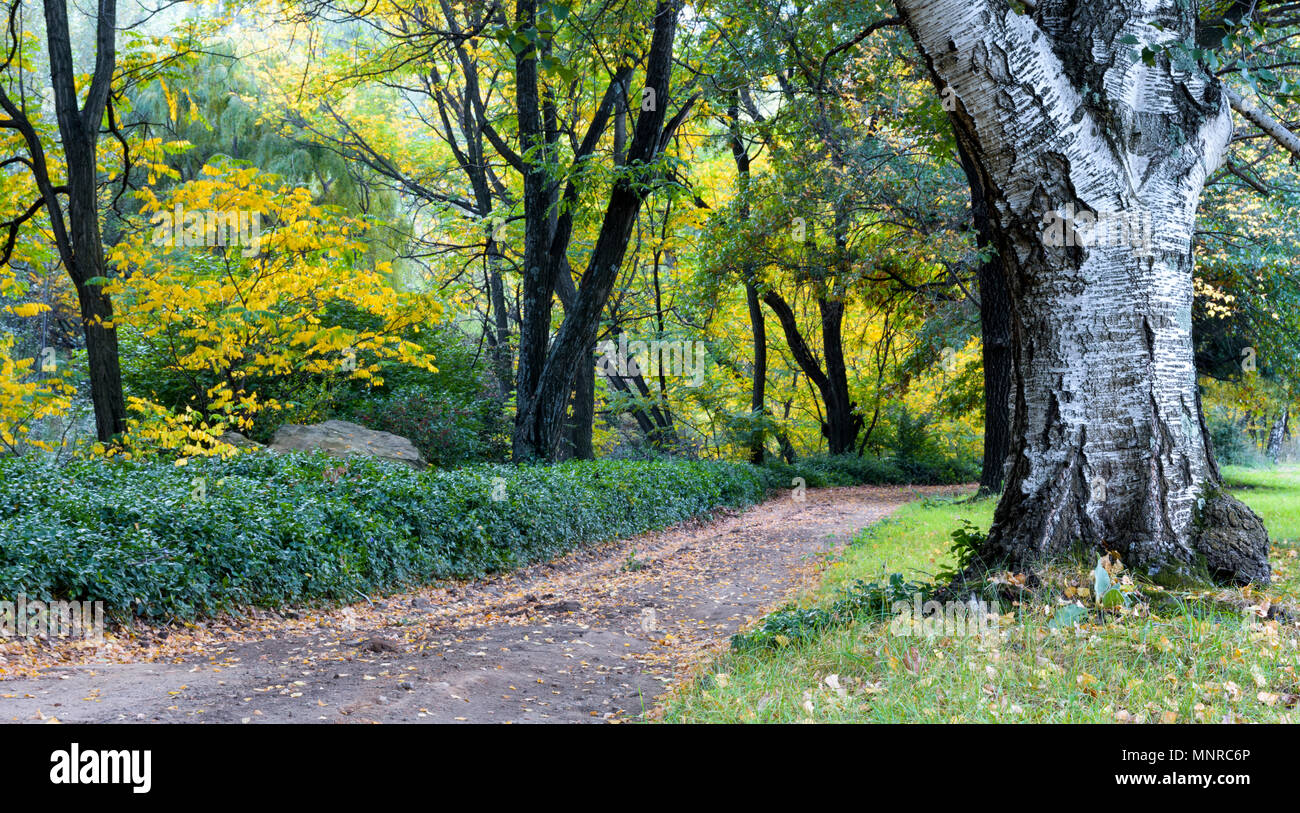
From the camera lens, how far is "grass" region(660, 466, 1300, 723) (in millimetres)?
3178

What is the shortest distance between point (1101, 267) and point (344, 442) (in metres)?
9.49

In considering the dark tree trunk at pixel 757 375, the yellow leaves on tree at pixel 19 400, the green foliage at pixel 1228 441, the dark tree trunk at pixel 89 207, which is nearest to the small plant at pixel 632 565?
the dark tree trunk at pixel 89 207

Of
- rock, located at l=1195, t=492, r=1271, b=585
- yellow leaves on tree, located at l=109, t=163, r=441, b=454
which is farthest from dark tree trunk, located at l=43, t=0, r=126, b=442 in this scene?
rock, located at l=1195, t=492, r=1271, b=585

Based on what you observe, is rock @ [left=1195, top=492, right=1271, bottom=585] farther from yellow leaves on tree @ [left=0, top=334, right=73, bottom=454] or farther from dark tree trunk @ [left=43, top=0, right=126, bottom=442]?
yellow leaves on tree @ [left=0, top=334, right=73, bottom=454]

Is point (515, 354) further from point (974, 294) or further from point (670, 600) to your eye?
point (670, 600)

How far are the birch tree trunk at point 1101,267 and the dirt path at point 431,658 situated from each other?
243cm

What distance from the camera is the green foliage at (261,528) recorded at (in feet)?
16.8

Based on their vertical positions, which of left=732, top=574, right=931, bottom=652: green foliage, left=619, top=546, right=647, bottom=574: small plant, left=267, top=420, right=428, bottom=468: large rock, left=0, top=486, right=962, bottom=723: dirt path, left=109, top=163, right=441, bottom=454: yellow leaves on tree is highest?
left=109, top=163, right=441, bottom=454: yellow leaves on tree

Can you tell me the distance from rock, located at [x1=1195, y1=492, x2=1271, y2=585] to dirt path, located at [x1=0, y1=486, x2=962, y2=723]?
2845 millimetres

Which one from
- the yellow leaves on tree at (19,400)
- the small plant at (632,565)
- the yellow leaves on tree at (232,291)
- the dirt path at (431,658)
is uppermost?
the yellow leaves on tree at (232,291)

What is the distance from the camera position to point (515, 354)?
19.8 metres

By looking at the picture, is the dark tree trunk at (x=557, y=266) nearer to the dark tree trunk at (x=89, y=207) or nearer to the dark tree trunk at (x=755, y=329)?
the dark tree trunk at (x=89, y=207)

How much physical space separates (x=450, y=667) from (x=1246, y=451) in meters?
28.4

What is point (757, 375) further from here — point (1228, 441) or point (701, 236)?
point (1228, 441)
